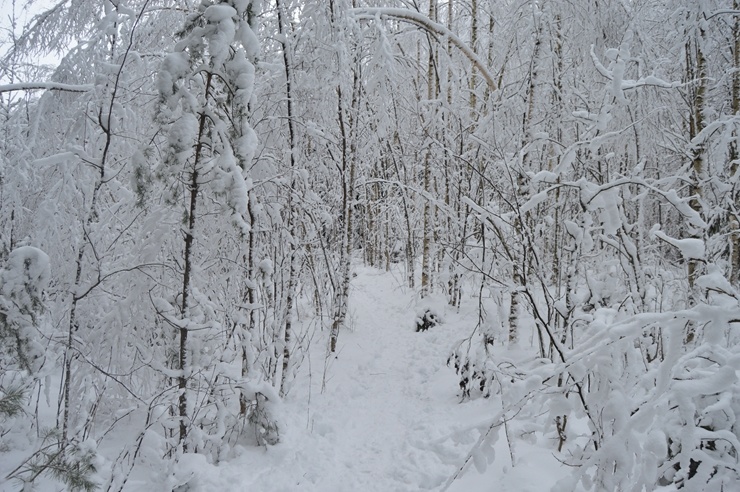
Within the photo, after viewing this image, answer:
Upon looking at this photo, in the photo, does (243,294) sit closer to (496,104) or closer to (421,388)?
(421,388)

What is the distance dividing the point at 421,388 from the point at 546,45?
5.30m

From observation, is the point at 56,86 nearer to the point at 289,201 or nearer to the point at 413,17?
the point at 289,201

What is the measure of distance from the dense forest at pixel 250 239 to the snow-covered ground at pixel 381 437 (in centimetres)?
25

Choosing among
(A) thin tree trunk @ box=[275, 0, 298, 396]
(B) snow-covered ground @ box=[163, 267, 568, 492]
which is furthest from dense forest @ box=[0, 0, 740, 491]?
(B) snow-covered ground @ box=[163, 267, 568, 492]

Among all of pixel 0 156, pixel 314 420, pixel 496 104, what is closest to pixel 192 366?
pixel 314 420

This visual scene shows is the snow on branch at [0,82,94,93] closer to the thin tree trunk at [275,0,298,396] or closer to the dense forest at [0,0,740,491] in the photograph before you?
the dense forest at [0,0,740,491]

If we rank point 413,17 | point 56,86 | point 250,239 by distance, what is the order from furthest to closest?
point 413,17
point 250,239
point 56,86

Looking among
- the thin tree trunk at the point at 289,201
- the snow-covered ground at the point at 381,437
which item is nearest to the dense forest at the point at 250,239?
the thin tree trunk at the point at 289,201

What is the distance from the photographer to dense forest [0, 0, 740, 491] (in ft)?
5.29

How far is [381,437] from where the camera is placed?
14.2ft

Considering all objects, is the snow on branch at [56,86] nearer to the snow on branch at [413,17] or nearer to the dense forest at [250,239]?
the dense forest at [250,239]

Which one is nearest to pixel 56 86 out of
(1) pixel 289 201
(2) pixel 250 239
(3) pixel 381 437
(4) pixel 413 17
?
(2) pixel 250 239

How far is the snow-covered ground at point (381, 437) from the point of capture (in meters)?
3.31

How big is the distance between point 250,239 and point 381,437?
247 cm
